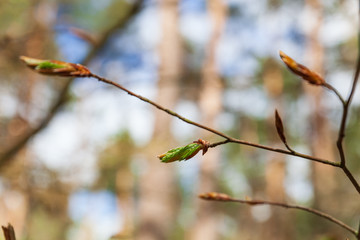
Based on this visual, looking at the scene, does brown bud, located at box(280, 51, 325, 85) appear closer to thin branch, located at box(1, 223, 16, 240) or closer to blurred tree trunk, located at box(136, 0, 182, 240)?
thin branch, located at box(1, 223, 16, 240)

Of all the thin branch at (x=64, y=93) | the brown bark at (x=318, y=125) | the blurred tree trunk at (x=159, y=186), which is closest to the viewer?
the thin branch at (x=64, y=93)

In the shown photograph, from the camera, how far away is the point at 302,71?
55cm

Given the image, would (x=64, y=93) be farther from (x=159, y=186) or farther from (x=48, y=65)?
(x=159, y=186)

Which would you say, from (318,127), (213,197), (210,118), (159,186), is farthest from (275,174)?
(213,197)

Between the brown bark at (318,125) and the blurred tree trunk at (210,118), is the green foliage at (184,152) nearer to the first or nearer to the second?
the blurred tree trunk at (210,118)

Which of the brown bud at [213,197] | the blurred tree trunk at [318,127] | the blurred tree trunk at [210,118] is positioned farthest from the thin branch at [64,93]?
the blurred tree trunk at [318,127]

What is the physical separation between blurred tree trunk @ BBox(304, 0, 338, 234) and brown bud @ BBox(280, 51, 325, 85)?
838cm

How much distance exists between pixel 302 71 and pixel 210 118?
973cm

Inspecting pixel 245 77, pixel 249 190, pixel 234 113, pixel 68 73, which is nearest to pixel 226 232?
pixel 249 190

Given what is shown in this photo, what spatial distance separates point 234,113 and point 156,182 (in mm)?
7288

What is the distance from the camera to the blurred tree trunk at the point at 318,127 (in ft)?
28.6

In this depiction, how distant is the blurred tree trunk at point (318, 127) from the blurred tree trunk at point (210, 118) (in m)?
2.28

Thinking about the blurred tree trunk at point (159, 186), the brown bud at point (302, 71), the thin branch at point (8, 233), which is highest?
the brown bud at point (302, 71)

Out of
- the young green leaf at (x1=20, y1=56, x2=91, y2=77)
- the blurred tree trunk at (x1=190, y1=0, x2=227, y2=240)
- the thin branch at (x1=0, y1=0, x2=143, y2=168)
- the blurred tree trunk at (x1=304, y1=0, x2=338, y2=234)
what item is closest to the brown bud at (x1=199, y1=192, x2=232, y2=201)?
the young green leaf at (x1=20, y1=56, x2=91, y2=77)
